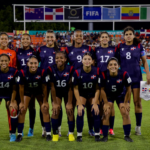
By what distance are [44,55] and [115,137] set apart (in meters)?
1.93

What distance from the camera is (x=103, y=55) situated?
5645 millimetres

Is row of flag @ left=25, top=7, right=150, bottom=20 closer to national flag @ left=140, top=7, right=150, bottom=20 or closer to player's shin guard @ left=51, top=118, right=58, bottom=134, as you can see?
national flag @ left=140, top=7, right=150, bottom=20


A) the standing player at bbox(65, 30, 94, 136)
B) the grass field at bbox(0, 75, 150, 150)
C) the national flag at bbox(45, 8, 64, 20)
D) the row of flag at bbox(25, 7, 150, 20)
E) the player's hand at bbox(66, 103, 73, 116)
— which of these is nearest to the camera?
the grass field at bbox(0, 75, 150, 150)

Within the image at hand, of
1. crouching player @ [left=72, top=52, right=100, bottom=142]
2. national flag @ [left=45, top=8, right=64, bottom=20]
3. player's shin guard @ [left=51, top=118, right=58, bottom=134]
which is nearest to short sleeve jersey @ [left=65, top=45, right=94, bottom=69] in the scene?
crouching player @ [left=72, top=52, right=100, bottom=142]

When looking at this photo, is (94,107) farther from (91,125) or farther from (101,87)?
(91,125)

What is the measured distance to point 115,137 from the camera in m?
5.43

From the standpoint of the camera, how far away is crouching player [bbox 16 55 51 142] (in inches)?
200

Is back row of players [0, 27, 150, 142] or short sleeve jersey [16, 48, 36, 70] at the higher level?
short sleeve jersey [16, 48, 36, 70]

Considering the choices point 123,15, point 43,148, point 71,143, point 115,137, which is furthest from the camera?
point 123,15

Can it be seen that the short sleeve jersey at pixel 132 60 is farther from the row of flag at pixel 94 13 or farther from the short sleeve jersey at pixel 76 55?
the row of flag at pixel 94 13

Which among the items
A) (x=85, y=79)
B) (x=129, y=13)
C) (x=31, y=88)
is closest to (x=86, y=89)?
(x=85, y=79)

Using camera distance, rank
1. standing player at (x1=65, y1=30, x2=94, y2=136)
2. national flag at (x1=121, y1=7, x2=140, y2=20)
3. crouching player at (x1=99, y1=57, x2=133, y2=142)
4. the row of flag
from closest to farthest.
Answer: crouching player at (x1=99, y1=57, x2=133, y2=142)
standing player at (x1=65, y1=30, x2=94, y2=136)
the row of flag
national flag at (x1=121, y1=7, x2=140, y2=20)
